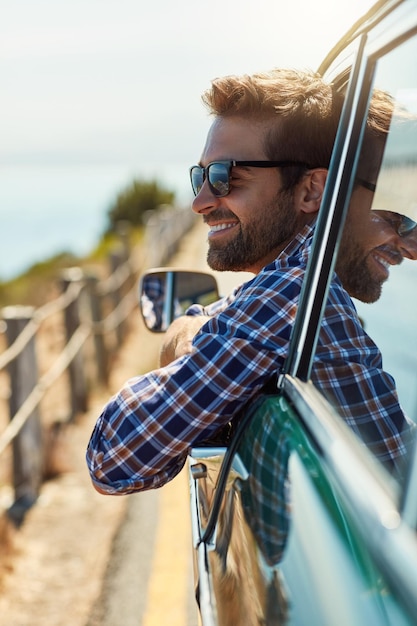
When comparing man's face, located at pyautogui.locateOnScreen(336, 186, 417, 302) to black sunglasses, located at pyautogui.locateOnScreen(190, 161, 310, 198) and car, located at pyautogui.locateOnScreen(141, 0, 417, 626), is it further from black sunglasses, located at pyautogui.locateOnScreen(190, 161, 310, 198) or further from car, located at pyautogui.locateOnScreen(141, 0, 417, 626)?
black sunglasses, located at pyautogui.locateOnScreen(190, 161, 310, 198)

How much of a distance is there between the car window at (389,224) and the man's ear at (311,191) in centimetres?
30

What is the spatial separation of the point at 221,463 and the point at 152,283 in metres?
1.01

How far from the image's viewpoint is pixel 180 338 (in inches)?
84.8

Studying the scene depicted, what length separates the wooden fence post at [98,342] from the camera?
922 centimetres

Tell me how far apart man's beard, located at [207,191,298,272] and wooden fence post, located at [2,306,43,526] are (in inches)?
150

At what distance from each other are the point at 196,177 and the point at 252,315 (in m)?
0.60

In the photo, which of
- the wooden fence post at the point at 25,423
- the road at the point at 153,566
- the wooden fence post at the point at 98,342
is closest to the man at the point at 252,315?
the road at the point at 153,566

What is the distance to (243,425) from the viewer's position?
184 centimetres

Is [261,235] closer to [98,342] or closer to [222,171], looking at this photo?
[222,171]

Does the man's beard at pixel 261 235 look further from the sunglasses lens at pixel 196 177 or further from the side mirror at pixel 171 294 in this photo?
the side mirror at pixel 171 294

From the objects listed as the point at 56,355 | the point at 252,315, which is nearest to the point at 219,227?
the point at 252,315

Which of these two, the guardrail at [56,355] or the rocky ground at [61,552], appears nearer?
the rocky ground at [61,552]

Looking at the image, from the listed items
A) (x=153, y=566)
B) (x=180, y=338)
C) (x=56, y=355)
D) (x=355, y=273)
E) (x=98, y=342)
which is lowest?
(x=56, y=355)

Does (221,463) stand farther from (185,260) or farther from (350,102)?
(185,260)
